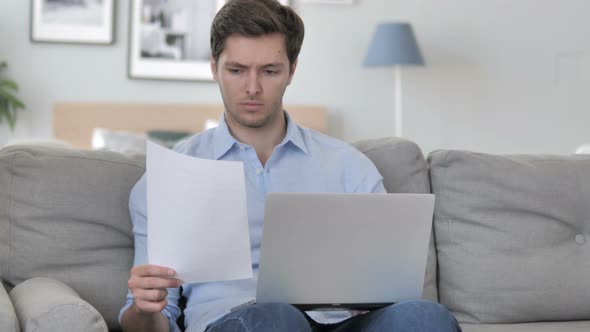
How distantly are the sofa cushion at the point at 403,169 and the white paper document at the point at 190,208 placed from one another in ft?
2.41

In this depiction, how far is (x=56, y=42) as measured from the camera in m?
4.82

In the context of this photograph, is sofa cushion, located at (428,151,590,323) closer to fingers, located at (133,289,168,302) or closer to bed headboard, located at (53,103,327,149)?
fingers, located at (133,289,168,302)

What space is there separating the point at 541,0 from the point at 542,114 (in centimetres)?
71

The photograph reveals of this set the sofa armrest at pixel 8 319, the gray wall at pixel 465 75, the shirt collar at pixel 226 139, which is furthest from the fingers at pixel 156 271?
the gray wall at pixel 465 75

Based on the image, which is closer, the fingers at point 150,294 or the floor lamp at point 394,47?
the fingers at point 150,294

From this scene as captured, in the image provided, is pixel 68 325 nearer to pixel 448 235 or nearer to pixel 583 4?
pixel 448 235

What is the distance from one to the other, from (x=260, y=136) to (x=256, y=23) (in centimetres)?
26

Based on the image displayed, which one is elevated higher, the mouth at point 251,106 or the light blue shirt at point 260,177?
the mouth at point 251,106

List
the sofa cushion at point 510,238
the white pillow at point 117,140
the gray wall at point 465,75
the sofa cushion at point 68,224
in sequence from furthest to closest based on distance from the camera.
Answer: the gray wall at point 465,75, the white pillow at point 117,140, the sofa cushion at point 510,238, the sofa cushion at point 68,224

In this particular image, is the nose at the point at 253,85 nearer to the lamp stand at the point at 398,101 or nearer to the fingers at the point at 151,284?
the fingers at the point at 151,284

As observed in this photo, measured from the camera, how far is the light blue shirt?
1721 millimetres

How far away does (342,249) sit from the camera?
1.45 m

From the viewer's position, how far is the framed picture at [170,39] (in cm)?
492

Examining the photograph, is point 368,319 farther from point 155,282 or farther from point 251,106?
point 251,106
